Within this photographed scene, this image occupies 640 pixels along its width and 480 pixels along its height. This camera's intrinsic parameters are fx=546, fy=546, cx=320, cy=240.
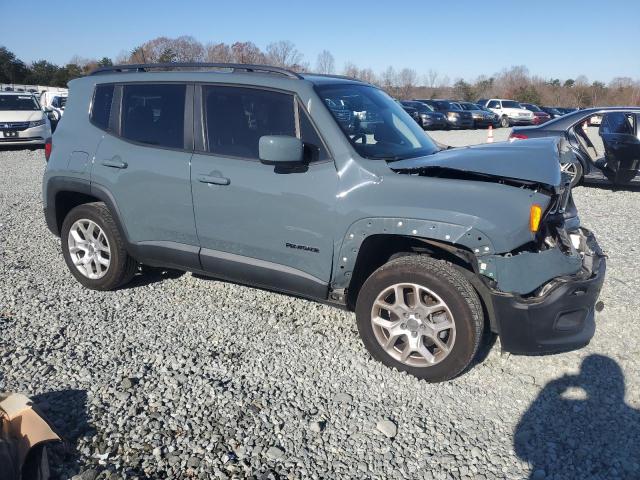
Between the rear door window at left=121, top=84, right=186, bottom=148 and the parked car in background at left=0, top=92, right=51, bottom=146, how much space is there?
Result: 472 inches

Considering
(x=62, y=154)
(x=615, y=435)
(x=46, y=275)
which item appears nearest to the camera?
(x=615, y=435)

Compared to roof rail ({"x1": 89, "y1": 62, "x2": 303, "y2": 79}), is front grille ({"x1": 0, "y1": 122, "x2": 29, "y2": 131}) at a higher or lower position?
lower

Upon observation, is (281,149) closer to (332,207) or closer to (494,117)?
(332,207)

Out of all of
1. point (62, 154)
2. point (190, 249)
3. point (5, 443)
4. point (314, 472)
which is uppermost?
point (62, 154)

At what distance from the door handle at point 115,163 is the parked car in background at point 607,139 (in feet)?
23.8

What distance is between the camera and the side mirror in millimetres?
3492

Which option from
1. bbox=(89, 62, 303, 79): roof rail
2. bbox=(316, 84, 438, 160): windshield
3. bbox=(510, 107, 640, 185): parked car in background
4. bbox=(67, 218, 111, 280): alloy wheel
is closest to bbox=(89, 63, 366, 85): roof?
bbox=(89, 62, 303, 79): roof rail

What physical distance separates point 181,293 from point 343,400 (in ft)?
7.07

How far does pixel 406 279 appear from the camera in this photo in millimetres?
3424

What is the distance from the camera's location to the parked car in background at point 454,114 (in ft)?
96.4

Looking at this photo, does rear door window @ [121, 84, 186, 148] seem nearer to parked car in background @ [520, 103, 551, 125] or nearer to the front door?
the front door

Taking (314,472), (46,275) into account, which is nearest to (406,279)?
(314,472)

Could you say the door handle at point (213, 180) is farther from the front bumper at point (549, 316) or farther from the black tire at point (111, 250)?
the front bumper at point (549, 316)

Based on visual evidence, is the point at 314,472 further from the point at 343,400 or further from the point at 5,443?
the point at 5,443
